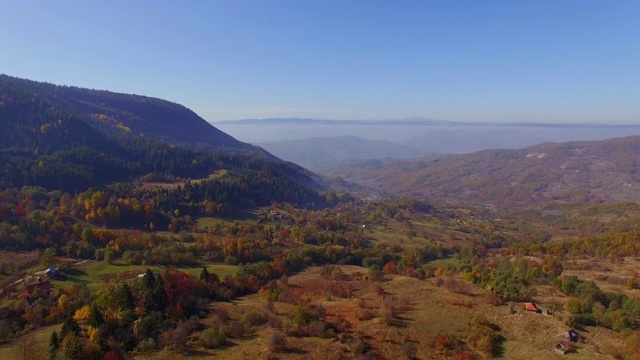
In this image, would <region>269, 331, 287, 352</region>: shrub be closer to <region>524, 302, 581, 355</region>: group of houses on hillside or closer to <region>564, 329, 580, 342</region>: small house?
<region>524, 302, 581, 355</region>: group of houses on hillside

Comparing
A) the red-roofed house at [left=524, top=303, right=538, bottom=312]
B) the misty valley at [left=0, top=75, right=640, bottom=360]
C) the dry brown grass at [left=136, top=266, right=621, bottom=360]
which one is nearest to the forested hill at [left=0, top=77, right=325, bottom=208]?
the misty valley at [left=0, top=75, right=640, bottom=360]

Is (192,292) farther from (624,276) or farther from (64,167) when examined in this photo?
(64,167)

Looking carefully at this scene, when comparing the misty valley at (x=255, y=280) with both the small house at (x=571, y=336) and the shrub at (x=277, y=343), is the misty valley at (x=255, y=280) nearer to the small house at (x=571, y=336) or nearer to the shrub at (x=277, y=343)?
the shrub at (x=277, y=343)

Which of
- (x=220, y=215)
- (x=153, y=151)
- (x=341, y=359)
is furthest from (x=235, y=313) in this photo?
(x=153, y=151)

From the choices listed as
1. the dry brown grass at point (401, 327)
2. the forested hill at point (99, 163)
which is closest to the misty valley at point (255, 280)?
the dry brown grass at point (401, 327)

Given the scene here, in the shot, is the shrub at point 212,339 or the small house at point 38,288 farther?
the small house at point 38,288

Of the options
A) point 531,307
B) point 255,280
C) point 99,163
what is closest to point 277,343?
point 255,280

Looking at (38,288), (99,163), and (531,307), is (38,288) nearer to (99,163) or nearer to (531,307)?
(531,307)

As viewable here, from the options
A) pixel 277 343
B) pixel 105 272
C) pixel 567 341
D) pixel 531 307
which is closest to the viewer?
pixel 277 343
